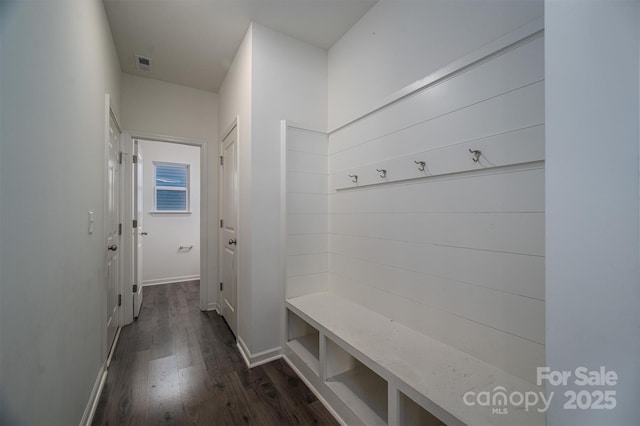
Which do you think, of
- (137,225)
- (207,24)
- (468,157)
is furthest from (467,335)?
(137,225)

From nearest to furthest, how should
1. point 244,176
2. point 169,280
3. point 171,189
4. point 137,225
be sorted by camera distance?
point 244,176, point 137,225, point 169,280, point 171,189

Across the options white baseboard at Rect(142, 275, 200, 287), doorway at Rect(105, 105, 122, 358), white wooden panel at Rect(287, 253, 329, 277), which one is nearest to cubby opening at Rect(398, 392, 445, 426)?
white wooden panel at Rect(287, 253, 329, 277)

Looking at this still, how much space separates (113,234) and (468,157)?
2.93 meters

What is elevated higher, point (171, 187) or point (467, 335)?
point (171, 187)

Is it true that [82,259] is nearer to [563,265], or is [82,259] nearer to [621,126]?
[563,265]

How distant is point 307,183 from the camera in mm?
2357

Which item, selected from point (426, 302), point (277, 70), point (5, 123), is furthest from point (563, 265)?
point (277, 70)

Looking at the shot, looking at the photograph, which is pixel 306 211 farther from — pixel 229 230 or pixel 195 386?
pixel 195 386

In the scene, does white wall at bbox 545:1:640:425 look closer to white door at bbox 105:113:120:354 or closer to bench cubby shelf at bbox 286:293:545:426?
bench cubby shelf at bbox 286:293:545:426

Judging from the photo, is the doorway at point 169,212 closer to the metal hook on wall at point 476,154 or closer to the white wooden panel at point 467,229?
the white wooden panel at point 467,229

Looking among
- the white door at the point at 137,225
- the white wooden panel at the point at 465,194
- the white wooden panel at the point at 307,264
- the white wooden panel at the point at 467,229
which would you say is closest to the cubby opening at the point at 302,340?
the white wooden panel at the point at 307,264

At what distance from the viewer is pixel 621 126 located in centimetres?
54

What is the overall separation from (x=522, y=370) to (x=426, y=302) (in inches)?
19.8

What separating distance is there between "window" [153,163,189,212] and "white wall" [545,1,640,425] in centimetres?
505
